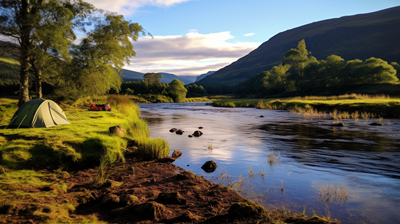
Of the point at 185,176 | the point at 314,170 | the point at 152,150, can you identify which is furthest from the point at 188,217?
the point at 314,170

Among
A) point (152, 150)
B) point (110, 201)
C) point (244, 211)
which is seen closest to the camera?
point (244, 211)

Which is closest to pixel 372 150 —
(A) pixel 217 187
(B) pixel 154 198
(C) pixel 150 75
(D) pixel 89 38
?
(A) pixel 217 187

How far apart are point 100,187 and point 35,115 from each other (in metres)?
8.74

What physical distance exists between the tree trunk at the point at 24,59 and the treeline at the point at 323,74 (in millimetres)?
76218

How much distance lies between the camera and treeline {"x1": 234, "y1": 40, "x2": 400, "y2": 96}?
6503 cm

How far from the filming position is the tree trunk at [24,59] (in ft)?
63.9

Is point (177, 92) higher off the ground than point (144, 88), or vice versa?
A: point (144, 88)

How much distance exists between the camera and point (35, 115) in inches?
524

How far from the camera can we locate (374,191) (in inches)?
320

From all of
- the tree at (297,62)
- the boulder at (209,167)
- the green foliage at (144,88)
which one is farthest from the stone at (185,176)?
the green foliage at (144,88)

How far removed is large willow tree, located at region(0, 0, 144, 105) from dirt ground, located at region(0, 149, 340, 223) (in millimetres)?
Result: 16807

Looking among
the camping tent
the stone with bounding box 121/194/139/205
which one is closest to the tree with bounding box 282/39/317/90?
the camping tent

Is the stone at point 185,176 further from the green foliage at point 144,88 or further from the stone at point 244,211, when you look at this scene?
the green foliage at point 144,88

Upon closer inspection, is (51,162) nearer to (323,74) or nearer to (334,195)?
(334,195)
